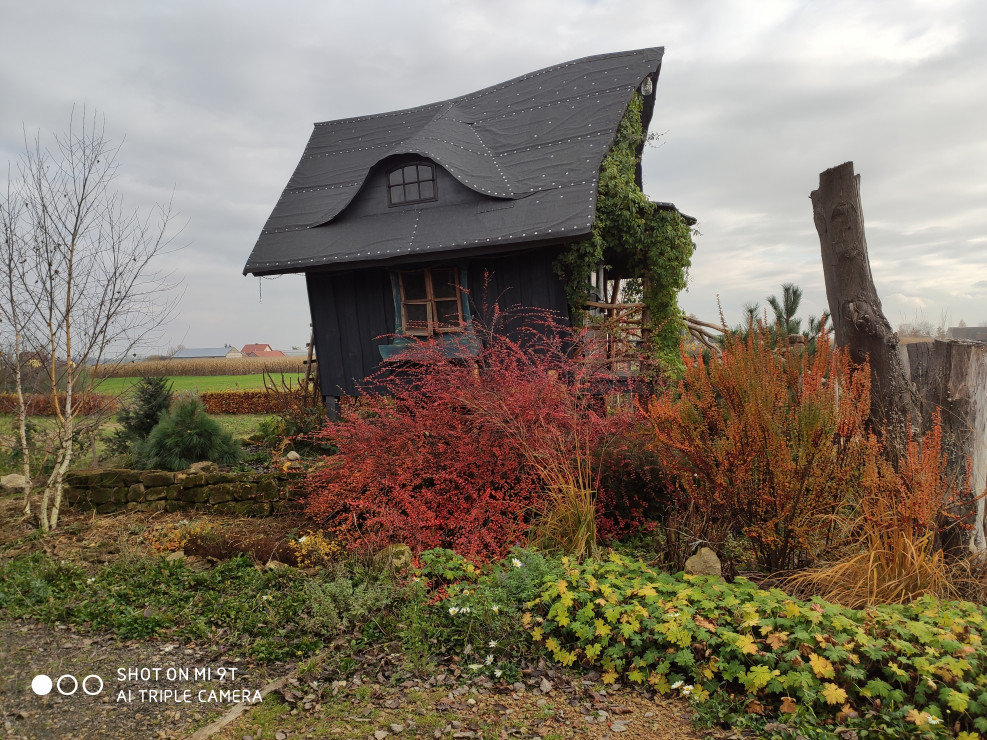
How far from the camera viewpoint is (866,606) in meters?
3.90

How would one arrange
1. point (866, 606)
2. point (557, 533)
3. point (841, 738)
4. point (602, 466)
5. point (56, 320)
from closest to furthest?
point (841, 738) < point (866, 606) < point (557, 533) < point (602, 466) < point (56, 320)

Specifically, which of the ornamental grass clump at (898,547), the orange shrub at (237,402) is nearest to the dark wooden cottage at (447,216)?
the ornamental grass clump at (898,547)

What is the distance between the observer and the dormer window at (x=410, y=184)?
10805 mm

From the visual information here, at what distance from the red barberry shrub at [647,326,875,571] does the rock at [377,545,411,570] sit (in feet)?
6.59

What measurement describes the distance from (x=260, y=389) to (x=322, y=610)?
15.7 metres

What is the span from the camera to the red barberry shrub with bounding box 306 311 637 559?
5188 mm

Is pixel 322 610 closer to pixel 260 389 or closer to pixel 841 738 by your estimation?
pixel 841 738

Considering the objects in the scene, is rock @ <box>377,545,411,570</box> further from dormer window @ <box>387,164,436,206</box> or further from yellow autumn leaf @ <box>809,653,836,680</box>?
dormer window @ <box>387,164,436,206</box>

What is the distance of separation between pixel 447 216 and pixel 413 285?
1.30 meters

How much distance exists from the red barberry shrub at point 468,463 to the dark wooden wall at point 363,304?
4.06 meters

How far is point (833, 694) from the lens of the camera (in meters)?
3.14

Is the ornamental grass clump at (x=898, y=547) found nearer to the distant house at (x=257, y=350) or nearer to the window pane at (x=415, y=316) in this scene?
the window pane at (x=415, y=316)

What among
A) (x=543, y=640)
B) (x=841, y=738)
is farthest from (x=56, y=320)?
(x=841, y=738)

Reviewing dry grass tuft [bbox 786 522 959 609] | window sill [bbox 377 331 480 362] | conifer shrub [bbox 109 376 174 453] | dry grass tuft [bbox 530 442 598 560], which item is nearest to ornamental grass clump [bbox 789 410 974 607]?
dry grass tuft [bbox 786 522 959 609]
